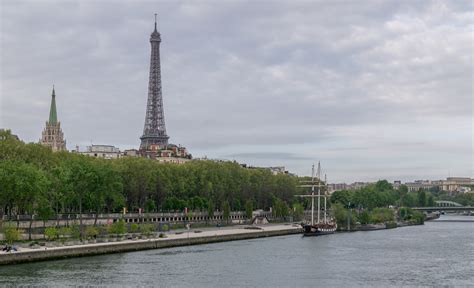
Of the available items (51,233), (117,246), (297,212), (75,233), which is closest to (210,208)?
(297,212)

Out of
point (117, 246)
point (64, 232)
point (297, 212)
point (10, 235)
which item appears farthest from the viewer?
point (297, 212)

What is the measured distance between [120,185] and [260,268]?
3222cm

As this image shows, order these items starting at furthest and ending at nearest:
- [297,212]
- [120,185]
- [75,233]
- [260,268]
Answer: [297,212] < [120,185] < [75,233] < [260,268]

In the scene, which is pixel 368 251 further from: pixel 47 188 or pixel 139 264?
pixel 47 188

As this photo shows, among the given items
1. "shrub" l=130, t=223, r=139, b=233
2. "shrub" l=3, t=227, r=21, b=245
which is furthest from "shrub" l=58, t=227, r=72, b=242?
"shrub" l=130, t=223, r=139, b=233

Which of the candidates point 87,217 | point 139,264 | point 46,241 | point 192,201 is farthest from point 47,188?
point 192,201

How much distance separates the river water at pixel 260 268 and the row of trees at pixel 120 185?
12.3 metres

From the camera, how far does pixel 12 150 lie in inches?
3775

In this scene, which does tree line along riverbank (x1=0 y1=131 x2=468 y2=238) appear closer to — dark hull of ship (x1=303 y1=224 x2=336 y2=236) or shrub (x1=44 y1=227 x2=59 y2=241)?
shrub (x1=44 y1=227 x2=59 y2=241)

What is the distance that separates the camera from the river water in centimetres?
5591

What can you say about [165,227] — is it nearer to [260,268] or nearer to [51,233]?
[51,233]

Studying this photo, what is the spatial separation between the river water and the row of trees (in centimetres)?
1228

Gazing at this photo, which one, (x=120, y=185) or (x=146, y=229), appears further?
(x=146, y=229)

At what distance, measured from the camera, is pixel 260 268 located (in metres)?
65.1
